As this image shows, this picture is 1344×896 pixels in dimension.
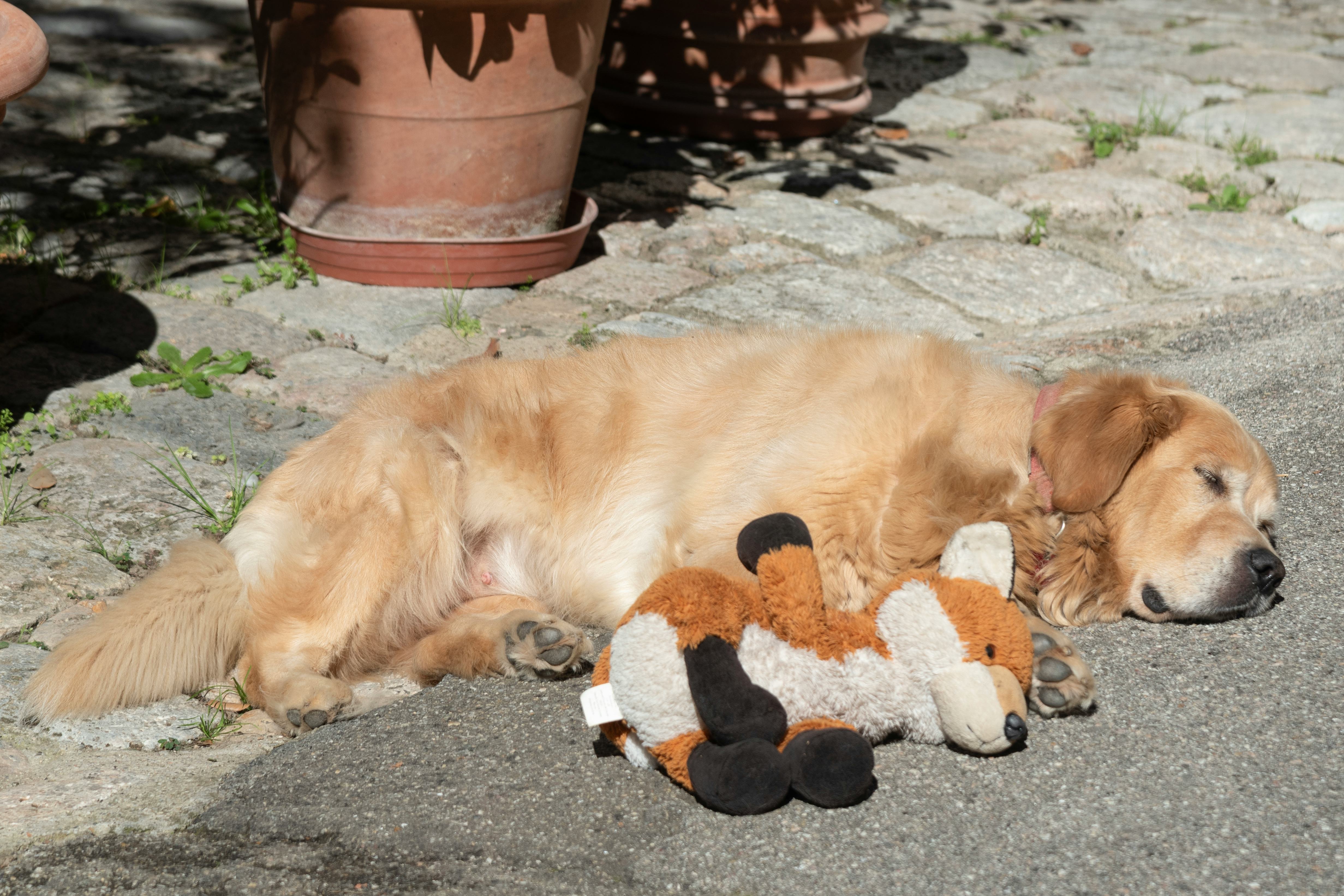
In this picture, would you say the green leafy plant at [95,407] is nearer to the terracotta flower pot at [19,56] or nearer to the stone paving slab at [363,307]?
the stone paving slab at [363,307]

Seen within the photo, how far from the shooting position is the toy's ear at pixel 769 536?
7.41ft

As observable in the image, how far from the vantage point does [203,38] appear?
306 inches

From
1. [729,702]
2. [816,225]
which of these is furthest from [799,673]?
[816,225]

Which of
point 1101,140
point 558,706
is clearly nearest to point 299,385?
point 558,706

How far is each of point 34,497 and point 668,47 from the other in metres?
4.72

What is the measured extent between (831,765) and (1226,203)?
4878 millimetres

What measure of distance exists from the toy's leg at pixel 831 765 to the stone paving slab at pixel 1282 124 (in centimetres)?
604

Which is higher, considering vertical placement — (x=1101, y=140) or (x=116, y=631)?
(x=1101, y=140)

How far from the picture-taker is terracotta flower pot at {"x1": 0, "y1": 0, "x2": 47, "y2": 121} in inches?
124

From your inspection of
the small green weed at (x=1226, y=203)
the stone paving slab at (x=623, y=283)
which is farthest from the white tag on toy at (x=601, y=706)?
the small green weed at (x=1226, y=203)

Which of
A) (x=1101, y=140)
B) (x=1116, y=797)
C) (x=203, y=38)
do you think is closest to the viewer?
(x=1116, y=797)

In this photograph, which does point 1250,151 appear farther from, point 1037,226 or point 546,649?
point 546,649

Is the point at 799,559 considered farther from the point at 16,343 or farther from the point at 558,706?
the point at 16,343

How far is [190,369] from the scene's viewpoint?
3918 mm
